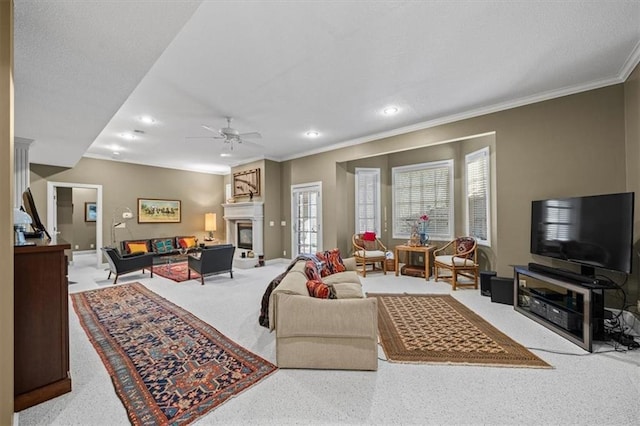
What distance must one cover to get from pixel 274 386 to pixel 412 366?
1.14 m

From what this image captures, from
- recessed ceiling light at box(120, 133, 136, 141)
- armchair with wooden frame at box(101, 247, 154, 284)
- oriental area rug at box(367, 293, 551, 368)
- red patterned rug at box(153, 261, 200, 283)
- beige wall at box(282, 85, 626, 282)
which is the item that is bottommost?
red patterned rug at box(153, 261, 200, 283)

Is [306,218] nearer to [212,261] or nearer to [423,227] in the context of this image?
[212,261]

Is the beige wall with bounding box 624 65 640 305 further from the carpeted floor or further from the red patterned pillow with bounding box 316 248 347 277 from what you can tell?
the red patterned pillow with bounding box 316 248 347 277

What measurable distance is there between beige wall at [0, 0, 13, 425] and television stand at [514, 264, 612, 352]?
4302mm

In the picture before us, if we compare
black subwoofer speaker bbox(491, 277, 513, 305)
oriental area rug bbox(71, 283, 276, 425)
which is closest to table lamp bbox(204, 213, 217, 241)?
oriental area rug bbox(71, 283, 276, 425)

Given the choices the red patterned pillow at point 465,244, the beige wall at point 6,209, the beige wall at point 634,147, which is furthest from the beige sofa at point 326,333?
the red patterned pillow at point 465,244

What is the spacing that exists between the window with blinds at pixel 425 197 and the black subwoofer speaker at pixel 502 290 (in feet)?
6.52

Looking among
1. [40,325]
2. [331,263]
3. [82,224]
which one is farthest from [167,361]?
[82,224]

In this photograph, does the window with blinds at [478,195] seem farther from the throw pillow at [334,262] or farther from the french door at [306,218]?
the french door at [306,218]

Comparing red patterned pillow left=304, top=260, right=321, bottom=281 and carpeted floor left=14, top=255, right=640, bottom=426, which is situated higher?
red patterned pillow left=304, top=260, right=321, bottom=281

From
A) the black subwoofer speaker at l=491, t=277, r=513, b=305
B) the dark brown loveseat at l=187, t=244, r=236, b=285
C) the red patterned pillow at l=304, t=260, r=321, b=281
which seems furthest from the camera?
the dark brown loveseat at l=187, t=244, r=236, b=285

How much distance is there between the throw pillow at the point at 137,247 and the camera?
22.8ft

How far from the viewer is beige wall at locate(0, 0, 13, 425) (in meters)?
1.45

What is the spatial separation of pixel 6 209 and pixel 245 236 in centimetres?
619
